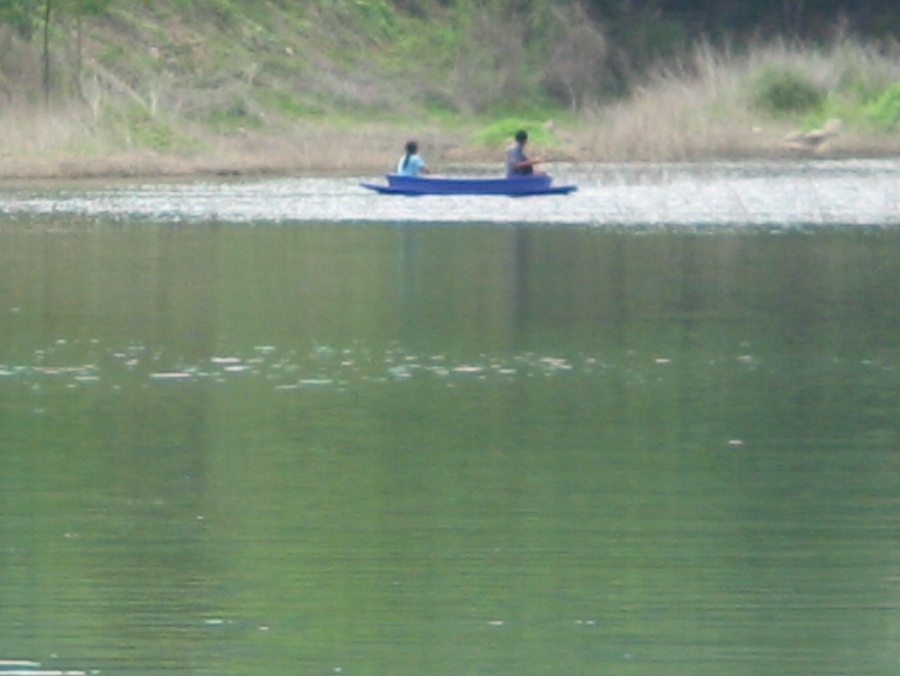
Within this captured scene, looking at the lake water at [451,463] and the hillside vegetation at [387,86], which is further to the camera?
the hillside vegetation at [387,86]

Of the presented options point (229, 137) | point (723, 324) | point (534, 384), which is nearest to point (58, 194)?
point (229, 137)

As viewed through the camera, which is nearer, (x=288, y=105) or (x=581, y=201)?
(x=581, y=201)

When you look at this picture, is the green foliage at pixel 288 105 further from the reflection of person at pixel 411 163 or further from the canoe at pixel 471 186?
the canoe at pixel 471 186

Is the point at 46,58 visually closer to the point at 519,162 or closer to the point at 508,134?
the point at 508,134

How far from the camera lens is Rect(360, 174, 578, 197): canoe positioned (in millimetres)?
30703

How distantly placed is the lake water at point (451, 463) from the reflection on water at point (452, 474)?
3 centimetres

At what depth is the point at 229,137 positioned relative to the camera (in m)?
44.5

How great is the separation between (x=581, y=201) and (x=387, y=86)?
2129 centimetres

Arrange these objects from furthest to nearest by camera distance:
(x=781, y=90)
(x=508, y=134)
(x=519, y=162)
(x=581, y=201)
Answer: (x=781, y=90)
(x=508, y=134)
(x=519, y=162)
(x=581, y=201)

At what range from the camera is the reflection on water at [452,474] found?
7449mm

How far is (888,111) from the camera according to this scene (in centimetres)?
4409

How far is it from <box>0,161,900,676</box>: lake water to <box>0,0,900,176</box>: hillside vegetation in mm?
18672

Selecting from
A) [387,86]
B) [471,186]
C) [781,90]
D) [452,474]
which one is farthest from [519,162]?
[452,474]

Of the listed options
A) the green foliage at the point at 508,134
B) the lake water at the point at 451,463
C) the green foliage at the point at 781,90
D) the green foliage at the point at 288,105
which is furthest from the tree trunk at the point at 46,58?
the lake water at the point at 451,463
